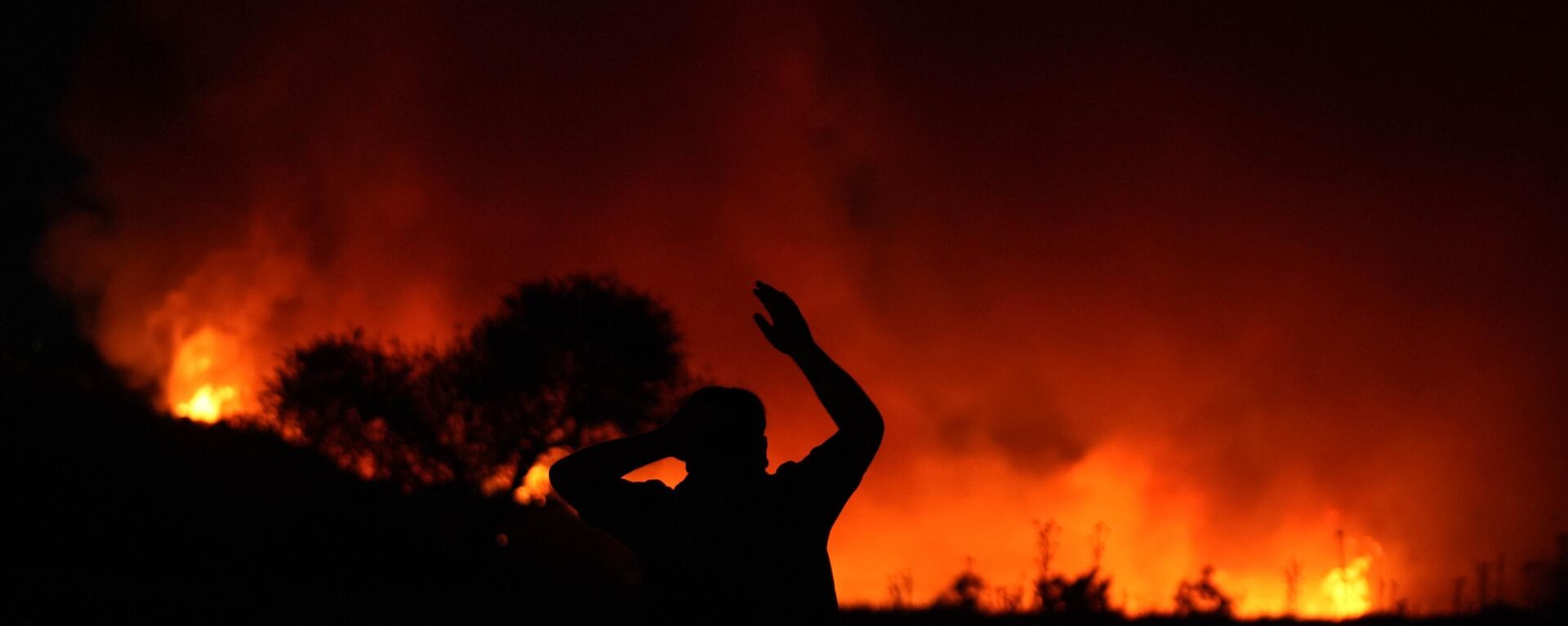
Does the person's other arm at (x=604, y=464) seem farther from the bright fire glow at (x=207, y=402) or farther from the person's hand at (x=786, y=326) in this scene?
the bright fire glow at (x=207, y=402)

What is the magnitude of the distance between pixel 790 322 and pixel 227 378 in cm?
5003

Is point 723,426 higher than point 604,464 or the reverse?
higher

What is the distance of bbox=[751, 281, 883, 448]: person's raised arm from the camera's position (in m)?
3.15

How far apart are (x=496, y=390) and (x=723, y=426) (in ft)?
90.3

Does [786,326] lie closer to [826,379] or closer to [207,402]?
[826,379]

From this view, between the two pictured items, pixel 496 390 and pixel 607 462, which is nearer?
pixel 607 462

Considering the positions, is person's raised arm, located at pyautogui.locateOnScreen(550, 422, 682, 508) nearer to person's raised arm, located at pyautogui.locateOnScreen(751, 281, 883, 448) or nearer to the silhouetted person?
the silhouetted person

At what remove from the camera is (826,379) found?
10.5 ft

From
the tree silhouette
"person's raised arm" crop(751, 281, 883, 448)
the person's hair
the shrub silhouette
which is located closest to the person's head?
the person's hair

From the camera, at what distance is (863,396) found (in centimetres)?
316

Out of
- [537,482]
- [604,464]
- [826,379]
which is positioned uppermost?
[537,482]

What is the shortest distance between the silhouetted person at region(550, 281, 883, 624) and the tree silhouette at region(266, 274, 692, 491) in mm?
26650

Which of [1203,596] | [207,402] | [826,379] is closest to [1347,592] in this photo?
[1203,596]

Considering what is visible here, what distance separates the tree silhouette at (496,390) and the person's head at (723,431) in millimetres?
26678
